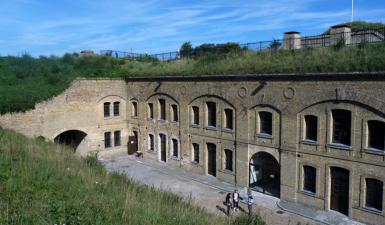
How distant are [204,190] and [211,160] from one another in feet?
9.33

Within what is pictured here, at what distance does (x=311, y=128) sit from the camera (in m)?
19.0

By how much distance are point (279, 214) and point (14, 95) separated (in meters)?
19.8

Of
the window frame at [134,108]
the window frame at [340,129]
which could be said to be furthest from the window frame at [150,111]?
the window frame at [340,129]

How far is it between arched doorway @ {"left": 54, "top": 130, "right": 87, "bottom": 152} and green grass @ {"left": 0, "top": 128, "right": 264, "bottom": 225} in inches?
806

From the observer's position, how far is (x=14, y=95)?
25922mm

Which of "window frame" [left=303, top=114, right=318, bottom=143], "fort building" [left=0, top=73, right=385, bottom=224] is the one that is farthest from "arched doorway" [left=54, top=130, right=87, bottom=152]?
"window frame" [left=303, top=114, right=318, bottom=143]

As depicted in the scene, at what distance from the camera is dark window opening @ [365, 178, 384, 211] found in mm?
16516

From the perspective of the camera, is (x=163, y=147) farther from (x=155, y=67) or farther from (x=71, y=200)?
(x=71, y=200)

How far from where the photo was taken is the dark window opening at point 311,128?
18844 millimetres

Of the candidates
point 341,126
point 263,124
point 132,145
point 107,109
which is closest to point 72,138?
point 107,109

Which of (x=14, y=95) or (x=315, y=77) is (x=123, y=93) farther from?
(x=315, y=77)

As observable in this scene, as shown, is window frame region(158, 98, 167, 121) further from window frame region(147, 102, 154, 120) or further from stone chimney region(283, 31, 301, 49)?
stone chimney region(283, 31, 301, 49)

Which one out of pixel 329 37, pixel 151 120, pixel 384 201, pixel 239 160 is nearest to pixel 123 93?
pixel 151 120

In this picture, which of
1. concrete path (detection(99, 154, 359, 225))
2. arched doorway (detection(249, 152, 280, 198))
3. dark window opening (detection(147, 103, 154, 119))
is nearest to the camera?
concrete path (detection(99, 154, 359, 225))
